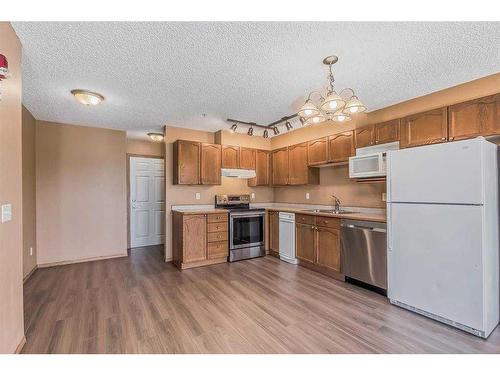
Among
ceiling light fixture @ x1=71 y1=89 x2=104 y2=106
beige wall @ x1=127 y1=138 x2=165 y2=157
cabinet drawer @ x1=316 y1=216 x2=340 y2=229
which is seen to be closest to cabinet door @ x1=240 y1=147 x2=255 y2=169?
cabinet drawer @ x1=316 y1=216 x2=340 y2=229

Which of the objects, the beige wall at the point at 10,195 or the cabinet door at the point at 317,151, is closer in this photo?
the beige wall at the point at 10,195

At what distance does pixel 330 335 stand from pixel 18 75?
3452mm

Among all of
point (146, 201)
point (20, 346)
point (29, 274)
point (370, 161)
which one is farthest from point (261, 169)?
point (29, 274)

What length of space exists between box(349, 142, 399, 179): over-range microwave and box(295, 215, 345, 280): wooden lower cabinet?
771 millimetres

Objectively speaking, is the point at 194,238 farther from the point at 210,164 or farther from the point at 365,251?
the point at 365,251

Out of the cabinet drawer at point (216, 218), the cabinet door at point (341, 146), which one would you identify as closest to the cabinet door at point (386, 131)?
the cabinet door at point (341, 146)

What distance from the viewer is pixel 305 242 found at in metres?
3.92

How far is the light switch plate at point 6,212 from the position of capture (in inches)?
63.3

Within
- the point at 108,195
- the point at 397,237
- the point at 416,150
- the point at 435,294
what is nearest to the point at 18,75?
the point at 108,195

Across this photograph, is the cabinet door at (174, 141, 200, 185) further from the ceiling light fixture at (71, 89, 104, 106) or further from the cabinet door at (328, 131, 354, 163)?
the cabinet door at (328, 131, 354, 163)

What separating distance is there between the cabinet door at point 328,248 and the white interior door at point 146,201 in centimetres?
353

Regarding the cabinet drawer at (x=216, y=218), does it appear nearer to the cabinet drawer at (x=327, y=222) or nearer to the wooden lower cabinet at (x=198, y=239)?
the wooden lower cabinet at (x=198, y=239)

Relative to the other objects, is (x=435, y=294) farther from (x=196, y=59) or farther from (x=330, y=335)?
(x=196, y=59)

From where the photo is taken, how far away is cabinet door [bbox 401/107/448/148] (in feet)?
8.85
